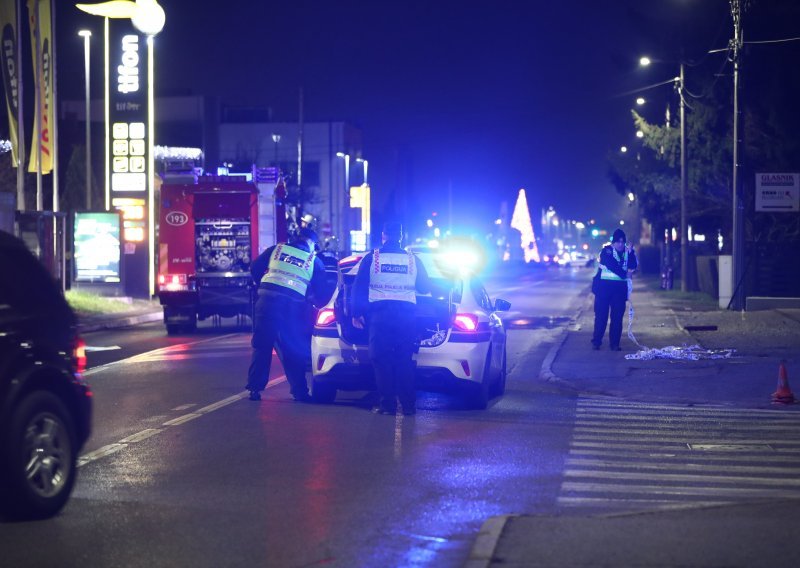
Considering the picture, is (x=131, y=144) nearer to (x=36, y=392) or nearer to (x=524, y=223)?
(x=36, y=392)

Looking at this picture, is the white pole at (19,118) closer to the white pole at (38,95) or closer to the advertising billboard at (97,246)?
the white pole at (38,95)

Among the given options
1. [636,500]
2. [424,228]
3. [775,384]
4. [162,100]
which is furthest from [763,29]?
[424,228]

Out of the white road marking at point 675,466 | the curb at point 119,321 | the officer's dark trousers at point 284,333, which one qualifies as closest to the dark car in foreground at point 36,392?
the white road marking at point 675,466

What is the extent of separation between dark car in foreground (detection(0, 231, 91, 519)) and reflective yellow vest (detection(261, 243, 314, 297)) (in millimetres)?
5056

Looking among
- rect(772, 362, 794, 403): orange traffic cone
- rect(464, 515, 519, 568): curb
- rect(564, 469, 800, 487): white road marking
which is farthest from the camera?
rect(772, 362, 794, 403): orange traffic cone

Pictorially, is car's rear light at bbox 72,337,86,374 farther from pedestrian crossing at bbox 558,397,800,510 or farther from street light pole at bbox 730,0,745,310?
street light pole at bbox 730,0,745,310

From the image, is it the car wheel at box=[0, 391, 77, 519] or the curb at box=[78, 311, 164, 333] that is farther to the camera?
the curb at box=[78, 311, 164, 333]

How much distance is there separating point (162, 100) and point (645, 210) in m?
49.9

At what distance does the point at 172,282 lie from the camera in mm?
24438

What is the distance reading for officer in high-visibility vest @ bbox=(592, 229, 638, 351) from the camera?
765 inches

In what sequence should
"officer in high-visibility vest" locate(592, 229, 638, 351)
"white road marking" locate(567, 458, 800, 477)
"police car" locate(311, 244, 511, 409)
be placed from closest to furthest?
1. "white road marking" locate(567, 458, 800, 477)
2. "police car" locate(311, 244, 511, 409)
3. "officer in high-visibility vest" locate(592, 229, 638, 351)

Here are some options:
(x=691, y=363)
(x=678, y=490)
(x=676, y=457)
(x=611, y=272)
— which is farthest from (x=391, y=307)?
(x=611, y=272)

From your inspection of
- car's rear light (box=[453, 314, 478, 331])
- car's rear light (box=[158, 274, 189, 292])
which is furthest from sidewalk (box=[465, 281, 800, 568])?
car's rear light (box=[158, 274, 189, 292])

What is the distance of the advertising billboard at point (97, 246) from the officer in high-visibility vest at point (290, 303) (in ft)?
77.4
